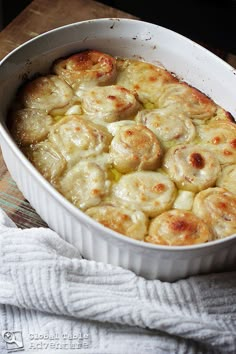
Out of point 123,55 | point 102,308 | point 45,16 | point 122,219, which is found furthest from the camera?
point 45,16

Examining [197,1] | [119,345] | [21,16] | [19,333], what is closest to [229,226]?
[119,345]

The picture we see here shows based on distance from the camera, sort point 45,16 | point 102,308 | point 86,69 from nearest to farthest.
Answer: point 102,308, point 86,69, point 45,16

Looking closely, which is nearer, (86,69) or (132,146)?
(132,146)

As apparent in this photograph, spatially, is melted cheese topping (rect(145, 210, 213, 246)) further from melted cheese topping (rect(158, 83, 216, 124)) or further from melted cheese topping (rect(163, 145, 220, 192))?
melted cheese topping (rect(158, 83, 216, 124))

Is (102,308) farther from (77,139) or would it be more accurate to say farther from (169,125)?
(169,125)

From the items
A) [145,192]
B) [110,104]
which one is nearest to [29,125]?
[110,104]

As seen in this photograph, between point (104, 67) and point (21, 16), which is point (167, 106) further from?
point (21, 16)

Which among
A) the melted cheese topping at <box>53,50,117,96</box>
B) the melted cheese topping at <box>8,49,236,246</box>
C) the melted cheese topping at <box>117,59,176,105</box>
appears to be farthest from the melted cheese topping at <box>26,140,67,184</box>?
the melted cheese topping at <box>117,59,176,105</box>

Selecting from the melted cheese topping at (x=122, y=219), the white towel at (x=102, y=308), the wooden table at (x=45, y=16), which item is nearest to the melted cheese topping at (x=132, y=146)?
the melted cheese topping at (x=122, y=219)
